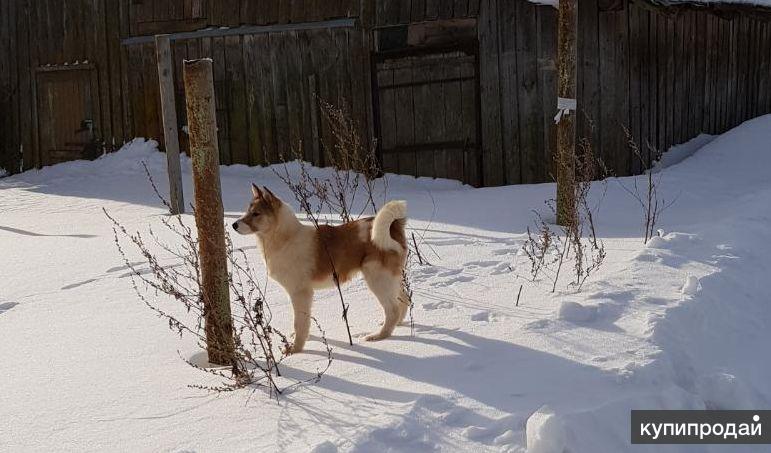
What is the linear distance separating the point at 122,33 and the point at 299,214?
6469 millimetres

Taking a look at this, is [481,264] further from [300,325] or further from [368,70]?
[368,70]

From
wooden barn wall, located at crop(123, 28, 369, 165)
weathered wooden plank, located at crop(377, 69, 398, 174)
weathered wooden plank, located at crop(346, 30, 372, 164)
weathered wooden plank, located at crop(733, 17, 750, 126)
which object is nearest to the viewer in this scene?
weathered wooden plank, located at crop(377, 69, 398, 174)

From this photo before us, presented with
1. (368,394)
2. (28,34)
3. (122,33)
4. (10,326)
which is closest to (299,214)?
(10,326)

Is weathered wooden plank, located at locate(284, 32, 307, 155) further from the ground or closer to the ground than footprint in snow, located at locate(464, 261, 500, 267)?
further from the ground

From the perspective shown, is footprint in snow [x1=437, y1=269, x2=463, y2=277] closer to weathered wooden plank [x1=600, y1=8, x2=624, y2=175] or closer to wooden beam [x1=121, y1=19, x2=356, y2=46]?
weathered wooden plank [x1=600, y1=8, x2=624, y2=175]

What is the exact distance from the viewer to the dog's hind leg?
5242mm

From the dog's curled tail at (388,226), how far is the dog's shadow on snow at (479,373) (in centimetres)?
67

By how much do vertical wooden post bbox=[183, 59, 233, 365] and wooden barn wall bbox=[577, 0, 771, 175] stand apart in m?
7.10

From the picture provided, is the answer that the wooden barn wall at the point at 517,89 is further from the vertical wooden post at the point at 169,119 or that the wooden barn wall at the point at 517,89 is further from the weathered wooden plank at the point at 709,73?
the vertical wooden post at the point at 169,119

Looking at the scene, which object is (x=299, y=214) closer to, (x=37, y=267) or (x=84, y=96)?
(x=37, y=267)

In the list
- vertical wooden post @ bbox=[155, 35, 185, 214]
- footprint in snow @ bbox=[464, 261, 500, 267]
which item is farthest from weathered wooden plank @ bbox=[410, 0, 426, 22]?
footprint in snow @ bbox=[464, 261, 500, 267]

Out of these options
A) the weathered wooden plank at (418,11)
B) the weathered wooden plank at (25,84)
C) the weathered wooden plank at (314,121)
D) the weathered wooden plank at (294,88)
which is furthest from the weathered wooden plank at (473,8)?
the weathered wooden plank at (25,84)

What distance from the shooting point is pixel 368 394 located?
4.12 meters

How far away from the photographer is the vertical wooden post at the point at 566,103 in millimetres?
8172
